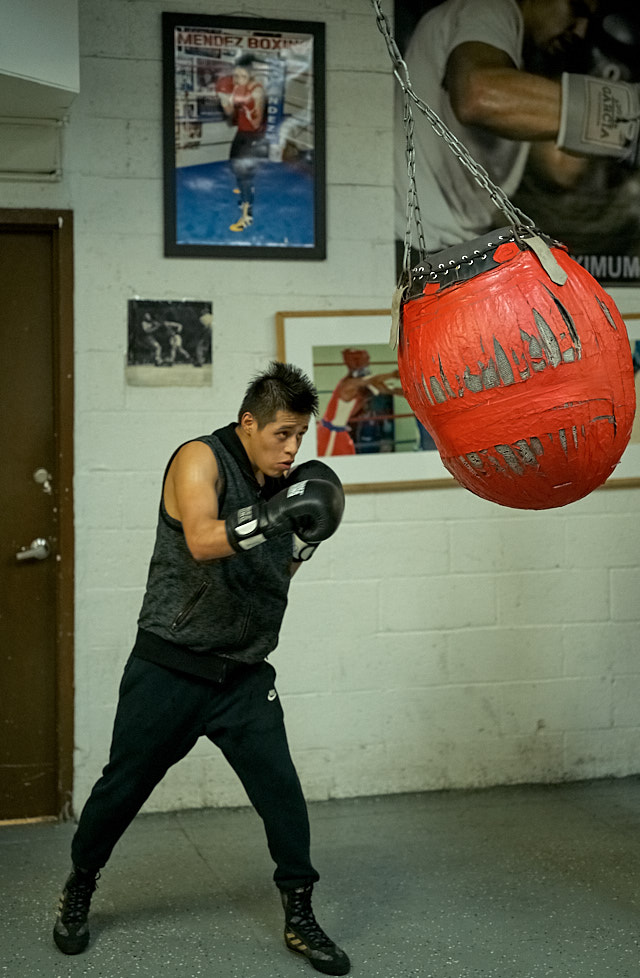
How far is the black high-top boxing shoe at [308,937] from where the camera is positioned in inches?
94.2

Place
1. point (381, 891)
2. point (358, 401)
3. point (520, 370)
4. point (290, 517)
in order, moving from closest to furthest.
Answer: point (520, 370) < point (290, 517) < point (381, 891) < point (358, 401)

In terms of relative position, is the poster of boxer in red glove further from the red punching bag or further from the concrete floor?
the concrete floor

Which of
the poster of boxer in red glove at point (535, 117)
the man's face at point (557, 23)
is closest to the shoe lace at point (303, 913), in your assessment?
the poster of boxer in red glove at point (535, 117)

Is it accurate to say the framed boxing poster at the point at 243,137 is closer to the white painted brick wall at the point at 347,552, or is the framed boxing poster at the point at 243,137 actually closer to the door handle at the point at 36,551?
the white painted brick wall at the point at 347,552

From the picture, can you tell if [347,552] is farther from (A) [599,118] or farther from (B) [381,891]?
(A) [599,118]

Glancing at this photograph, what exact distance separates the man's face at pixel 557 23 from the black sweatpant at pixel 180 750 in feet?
8.51

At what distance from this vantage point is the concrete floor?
245 cm

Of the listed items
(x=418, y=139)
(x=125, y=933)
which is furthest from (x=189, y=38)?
(x=125, y=933)

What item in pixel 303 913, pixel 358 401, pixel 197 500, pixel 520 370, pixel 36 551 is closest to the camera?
pixel 520 370

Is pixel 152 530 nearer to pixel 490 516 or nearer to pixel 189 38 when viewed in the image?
pixel 490 516

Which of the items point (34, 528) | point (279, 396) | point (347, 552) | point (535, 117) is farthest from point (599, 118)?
point (34, 528)

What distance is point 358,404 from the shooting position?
3.62m

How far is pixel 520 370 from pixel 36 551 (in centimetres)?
214

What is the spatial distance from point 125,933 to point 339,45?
2934 millimetres
